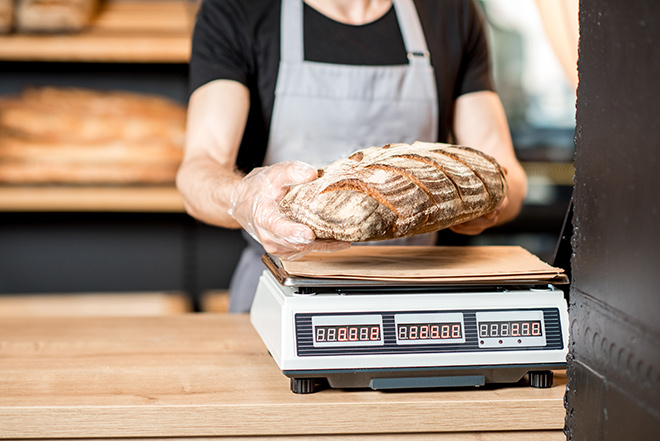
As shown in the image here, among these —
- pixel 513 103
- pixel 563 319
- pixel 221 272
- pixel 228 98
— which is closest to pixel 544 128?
pixel 513 103

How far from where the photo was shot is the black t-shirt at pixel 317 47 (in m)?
1.57

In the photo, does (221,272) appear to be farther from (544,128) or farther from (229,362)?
(229,362)

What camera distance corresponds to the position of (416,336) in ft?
2.93

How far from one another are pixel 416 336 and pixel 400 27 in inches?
39.1

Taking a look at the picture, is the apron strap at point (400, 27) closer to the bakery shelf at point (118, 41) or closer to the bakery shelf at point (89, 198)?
the bakery shelf at point (118, 41)

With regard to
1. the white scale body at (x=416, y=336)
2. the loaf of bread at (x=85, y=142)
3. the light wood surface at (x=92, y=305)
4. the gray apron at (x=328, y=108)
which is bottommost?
the light wood surface at (x=92, y=305)

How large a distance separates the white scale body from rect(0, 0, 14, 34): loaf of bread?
5.36ft

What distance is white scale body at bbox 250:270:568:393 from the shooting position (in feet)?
2.86

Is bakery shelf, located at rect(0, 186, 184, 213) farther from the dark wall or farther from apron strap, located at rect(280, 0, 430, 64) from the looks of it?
the dark wall

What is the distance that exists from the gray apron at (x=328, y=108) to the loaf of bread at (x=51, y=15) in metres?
0.85

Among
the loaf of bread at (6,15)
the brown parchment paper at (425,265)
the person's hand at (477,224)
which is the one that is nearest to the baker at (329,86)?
the person's hand at (477,224)

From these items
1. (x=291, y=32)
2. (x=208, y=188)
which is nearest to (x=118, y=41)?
(x=291, y=32)

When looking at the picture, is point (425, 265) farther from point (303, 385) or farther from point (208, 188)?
point (208, 188)

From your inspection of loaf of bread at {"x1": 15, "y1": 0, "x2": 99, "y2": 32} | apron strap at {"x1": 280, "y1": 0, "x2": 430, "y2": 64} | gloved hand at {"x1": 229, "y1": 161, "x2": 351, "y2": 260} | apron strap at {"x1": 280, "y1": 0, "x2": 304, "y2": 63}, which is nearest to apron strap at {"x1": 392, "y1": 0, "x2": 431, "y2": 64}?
apron strap at {"x1": 280, "y1": 0, "x2": 430, "y2": 64}
